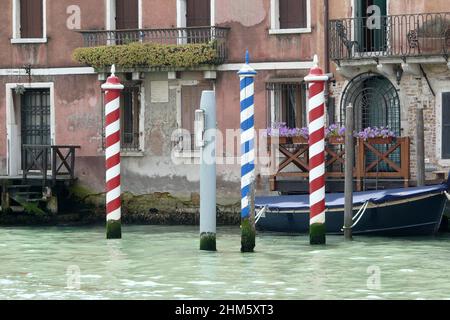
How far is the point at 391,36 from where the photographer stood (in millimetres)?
25750

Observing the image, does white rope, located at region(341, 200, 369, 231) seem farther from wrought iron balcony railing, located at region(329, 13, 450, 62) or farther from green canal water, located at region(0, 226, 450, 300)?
wrought iron balcony railing, located at region(329, 13, 450, 62)

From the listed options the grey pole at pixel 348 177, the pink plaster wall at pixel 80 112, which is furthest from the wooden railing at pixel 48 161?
the grey pole at pixel 348 177

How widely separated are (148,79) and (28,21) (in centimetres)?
244

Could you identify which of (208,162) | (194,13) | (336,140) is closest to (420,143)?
(336,140)

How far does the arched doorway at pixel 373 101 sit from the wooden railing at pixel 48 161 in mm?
4827

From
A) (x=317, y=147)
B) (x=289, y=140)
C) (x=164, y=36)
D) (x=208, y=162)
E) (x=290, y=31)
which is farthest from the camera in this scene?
(x=164, y=36)

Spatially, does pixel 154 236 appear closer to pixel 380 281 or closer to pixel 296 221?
pixel 296 221

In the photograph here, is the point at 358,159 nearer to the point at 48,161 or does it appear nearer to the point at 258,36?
the point at 258,36

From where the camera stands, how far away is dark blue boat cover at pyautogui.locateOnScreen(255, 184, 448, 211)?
907 inches

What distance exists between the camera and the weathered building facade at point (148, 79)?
27.2 metres

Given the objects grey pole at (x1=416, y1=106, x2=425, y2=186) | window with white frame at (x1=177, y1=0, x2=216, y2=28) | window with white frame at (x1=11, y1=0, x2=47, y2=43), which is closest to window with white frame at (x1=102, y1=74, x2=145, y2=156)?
window with white frame at (x1=177, y1=0, x2=216, y2=28)

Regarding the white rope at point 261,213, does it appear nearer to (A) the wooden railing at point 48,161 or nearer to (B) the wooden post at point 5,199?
(A) the wooden railing at point 48,161

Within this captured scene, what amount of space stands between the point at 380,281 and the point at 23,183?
37.3ft
